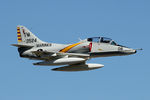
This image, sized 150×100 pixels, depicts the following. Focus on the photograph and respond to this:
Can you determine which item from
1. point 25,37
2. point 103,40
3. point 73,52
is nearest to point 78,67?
point 73,52

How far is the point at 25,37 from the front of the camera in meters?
41.3

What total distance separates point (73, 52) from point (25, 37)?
6.21m

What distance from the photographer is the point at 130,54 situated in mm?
37562

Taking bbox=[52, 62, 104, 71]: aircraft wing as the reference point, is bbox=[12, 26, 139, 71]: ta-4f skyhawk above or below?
above

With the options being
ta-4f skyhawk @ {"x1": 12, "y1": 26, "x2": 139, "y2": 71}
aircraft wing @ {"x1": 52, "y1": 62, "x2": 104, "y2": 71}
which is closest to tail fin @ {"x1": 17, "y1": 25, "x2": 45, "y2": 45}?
ta-4f skyhawk @ {"x1": 12, "y1": 26, "x2": 139, "y2": 71}

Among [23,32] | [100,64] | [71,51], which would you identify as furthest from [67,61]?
[23,32]

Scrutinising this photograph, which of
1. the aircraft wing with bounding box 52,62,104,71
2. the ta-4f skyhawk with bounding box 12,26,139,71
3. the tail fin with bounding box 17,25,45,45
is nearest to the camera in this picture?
the ta-4f skyhawk with bounding box 12,26,139,71

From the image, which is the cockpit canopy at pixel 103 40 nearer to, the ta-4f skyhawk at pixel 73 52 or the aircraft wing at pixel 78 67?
the ta-4f skyhawk at pixel 73 52

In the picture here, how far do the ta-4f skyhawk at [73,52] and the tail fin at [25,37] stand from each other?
0.38m

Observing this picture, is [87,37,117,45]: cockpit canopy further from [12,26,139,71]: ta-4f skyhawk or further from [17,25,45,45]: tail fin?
[17,25,45,45]: tail fin

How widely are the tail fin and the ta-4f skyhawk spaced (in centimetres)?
38

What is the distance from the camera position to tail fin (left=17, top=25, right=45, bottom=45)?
4109 centimetres

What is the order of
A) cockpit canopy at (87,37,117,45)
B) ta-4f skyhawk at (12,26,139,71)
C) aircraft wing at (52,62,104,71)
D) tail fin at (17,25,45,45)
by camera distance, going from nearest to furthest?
ta-4f skyhawk at (12,26,139,71) → cockpit canopy at (87,37,117,45) → aircraft wing at (52,62,104,71) → tail fin at (17,25,45,45)

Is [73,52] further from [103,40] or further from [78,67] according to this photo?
[103,40]
